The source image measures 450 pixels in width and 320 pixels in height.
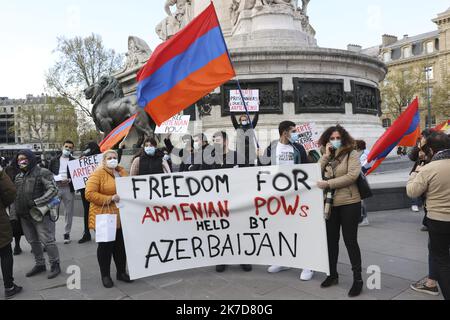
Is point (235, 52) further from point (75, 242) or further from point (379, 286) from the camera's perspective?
point (379, 286)

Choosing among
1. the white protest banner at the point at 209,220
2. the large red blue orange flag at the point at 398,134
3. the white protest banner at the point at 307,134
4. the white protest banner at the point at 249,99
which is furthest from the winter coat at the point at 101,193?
the white protest banner at the point at 249,99

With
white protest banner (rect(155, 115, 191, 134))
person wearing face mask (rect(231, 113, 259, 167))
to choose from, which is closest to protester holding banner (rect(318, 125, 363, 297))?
person wearing face mask (rect(231, 113, 259, 167))

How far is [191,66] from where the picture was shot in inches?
208

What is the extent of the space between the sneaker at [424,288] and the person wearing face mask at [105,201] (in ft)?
11.8

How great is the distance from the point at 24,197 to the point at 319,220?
4.09 meters

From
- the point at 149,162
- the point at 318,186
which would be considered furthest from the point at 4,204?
the point at 318,186

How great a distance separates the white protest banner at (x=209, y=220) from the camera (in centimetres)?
449

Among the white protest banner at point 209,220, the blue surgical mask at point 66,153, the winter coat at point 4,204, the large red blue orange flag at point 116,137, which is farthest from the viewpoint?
the large red blue orange flag at point 116,137

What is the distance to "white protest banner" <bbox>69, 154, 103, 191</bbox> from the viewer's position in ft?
23.5

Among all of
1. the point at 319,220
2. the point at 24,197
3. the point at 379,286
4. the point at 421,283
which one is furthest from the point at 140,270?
the point at 421,283

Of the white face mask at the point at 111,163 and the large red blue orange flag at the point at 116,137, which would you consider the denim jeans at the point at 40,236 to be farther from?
the large red blue orange flag at the point at 116,137

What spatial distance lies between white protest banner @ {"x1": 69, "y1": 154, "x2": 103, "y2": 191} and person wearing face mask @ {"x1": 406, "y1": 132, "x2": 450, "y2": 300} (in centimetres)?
569

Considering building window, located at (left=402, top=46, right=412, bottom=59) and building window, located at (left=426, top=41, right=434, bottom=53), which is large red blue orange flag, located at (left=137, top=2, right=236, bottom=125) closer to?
building window, located at (left=426, top=41, right=434, bottom=53)

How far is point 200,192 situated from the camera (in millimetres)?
4594
